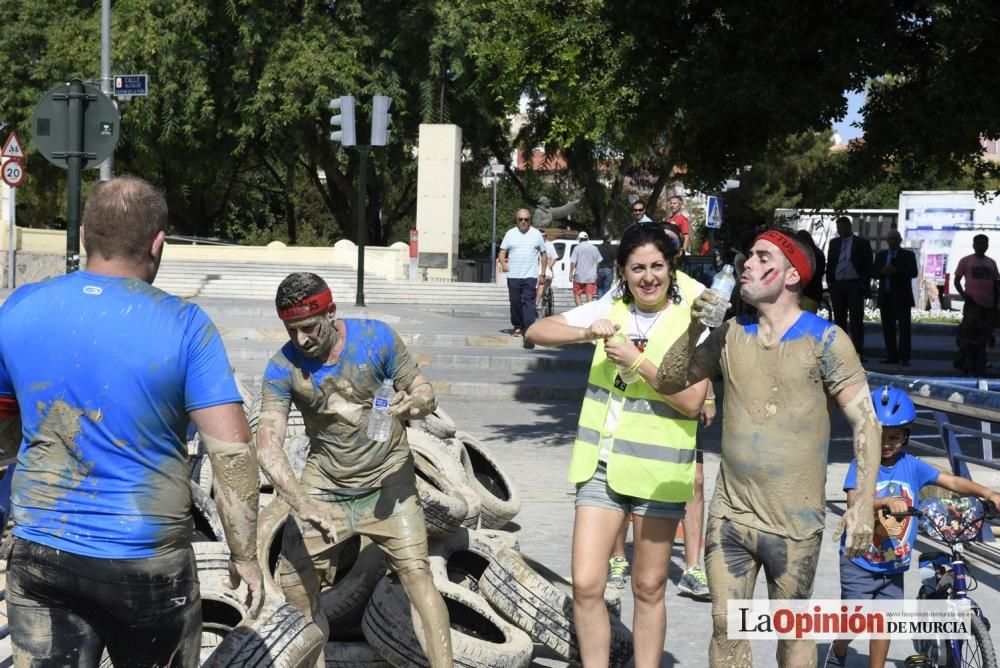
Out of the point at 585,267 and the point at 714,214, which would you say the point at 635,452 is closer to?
the point at 585,267

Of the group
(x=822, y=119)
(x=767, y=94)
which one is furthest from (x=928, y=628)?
(x=822, y=119)

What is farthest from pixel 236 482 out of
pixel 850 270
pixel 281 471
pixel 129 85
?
pixel 850 270

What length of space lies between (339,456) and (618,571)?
2.25 metres

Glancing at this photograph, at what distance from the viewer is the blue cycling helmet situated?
5.04 m

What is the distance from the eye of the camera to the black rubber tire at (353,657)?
17.0 feet

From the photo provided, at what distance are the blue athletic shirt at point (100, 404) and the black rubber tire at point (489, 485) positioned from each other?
430 centimetres

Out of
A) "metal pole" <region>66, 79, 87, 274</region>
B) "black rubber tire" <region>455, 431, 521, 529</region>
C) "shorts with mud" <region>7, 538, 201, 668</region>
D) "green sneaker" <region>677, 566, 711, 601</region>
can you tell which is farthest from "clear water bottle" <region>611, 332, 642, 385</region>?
"metal pole" <region>66, 79, 87, 274</region>

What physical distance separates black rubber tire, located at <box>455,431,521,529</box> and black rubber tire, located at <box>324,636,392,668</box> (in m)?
2.26

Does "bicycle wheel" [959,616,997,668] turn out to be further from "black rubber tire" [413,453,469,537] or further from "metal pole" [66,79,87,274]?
"metal pole" [66,79,87,274]

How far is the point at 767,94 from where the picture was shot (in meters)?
10.8

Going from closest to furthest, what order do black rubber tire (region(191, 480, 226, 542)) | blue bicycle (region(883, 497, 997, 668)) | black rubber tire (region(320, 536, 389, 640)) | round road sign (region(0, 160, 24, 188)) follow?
1. blue bicycle (region(883, 497, 997, 668))
2. black rubber tire (region(320, 536, 389, 640))
3. black rubber tire (region(191, 480, 226, 542))
4. round road sign (region(0, 160, 24, 188))

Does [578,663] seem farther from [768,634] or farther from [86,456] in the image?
[86,456]

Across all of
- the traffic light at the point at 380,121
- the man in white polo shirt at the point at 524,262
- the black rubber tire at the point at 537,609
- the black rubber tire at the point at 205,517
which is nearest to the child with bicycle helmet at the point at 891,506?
the black rubber tire at the point at 537,609

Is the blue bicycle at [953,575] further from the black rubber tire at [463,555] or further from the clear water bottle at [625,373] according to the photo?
the black rubber tire at [463,555]
